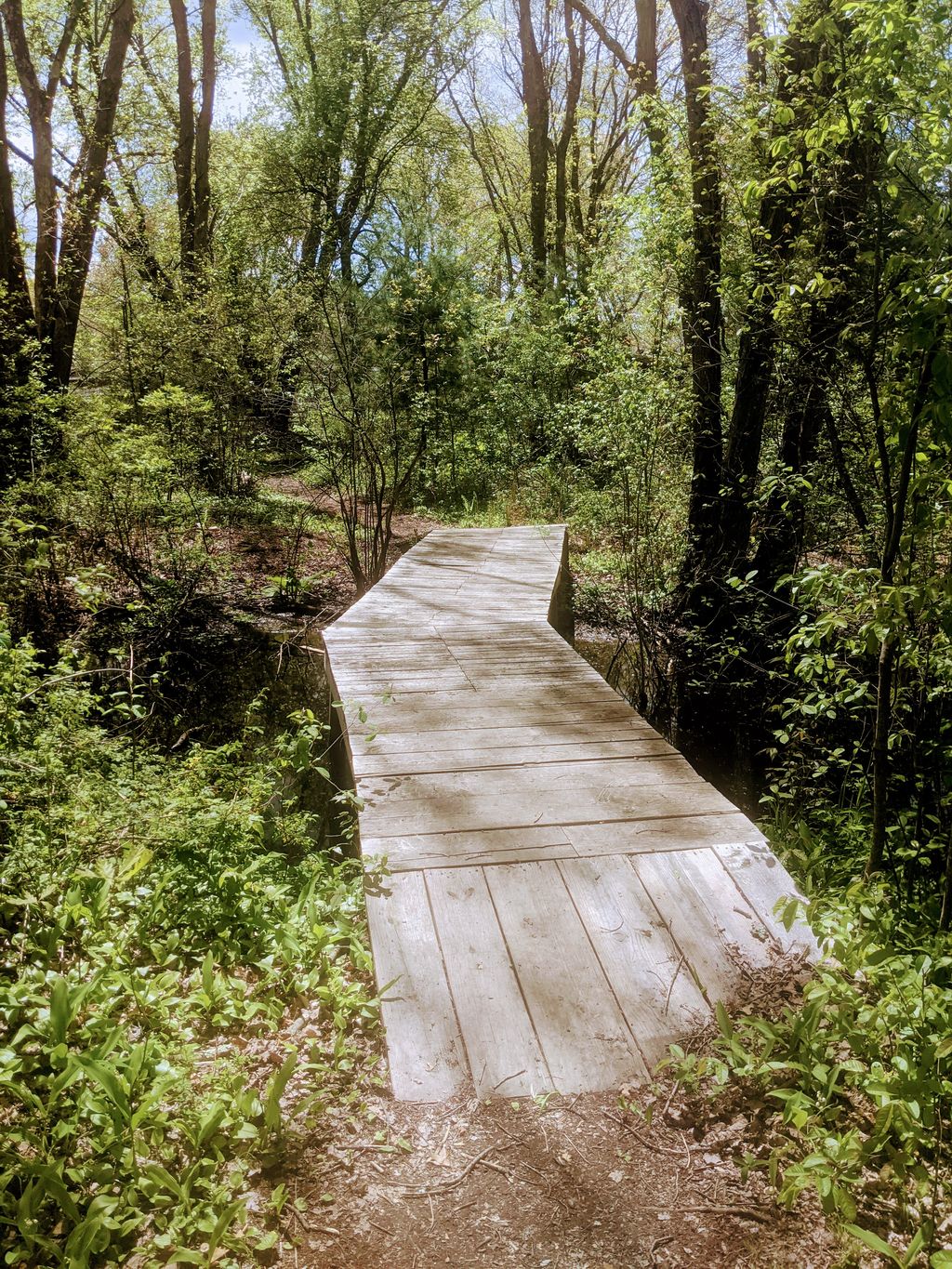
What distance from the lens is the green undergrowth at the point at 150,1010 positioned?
1.70 m

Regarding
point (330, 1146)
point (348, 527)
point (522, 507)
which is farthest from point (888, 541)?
point (522, 507)

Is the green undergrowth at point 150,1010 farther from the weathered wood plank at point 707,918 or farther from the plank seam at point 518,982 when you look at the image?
the weathered wood plank at point 707,918

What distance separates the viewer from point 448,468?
564 inches

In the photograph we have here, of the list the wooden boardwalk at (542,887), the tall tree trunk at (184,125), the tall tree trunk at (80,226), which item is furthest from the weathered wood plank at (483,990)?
the tall tree trunk at (184,125)

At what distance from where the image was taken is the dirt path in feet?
5.52

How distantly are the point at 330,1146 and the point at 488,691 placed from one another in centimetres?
262

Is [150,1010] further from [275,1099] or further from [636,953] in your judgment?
[636,953]

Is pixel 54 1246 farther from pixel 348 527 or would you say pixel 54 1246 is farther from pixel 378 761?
pixel 348 527

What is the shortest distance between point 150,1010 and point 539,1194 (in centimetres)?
115

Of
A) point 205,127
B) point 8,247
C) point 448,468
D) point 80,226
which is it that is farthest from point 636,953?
point 205,127

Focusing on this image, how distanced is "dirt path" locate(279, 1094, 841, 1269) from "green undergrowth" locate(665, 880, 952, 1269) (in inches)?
3.2

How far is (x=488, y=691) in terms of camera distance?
4363 millimetres

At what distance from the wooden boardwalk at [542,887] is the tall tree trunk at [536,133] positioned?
15.2 metres

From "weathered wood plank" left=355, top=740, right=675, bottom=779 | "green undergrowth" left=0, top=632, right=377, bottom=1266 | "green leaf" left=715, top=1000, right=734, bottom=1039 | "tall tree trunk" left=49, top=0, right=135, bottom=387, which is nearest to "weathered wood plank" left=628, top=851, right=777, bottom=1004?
"green leaf" left=715, top=1000, right=734, bottom=1039
